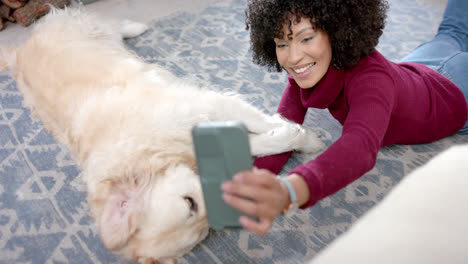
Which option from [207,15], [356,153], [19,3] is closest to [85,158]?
[356,153]

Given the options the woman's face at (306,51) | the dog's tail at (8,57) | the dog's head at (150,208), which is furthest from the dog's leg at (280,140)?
the dog's tail at (8,57)

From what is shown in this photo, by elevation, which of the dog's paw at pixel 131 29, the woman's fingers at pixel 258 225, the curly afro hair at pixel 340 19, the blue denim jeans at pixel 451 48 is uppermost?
the curly afro hair at pixel 340 19

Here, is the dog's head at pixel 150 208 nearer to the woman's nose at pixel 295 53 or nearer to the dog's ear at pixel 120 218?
the dog's ear at pixel 120 218

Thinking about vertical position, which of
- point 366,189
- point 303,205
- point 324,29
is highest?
point 324,29

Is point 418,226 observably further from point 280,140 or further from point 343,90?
point 280,140

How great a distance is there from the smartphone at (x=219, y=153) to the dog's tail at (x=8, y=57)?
78.8 inches

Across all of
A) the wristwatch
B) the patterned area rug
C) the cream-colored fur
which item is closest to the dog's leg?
the patterned area rug

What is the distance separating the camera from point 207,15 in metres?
2.81

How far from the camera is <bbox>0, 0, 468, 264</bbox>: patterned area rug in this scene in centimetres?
136

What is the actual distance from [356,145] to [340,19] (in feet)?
1.83

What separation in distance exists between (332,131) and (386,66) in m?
0.59

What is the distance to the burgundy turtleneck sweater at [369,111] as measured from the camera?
2.84ft

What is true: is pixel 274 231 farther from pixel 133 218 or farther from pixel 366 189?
pixel 133 218

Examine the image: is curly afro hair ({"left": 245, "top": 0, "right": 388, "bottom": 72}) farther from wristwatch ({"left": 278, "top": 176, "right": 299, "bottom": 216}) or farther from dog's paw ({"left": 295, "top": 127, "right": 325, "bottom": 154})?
wristwatch ({"left": 278, "top": 176, "right": 299, "bottom": 216})
